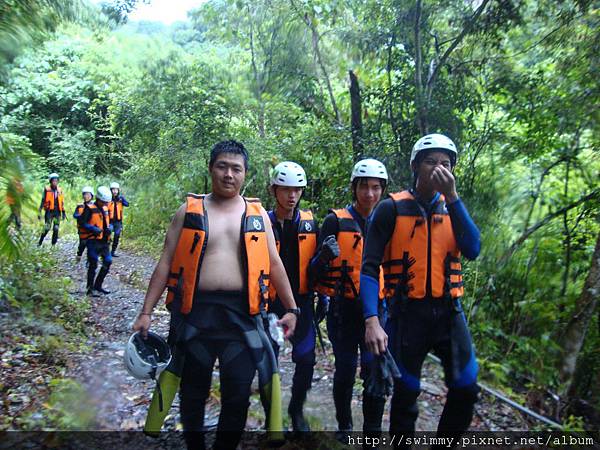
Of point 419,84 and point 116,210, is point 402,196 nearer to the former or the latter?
point 419,84

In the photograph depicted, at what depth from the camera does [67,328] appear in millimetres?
6316

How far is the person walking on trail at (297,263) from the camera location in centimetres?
378

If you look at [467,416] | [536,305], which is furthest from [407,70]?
[467,416]

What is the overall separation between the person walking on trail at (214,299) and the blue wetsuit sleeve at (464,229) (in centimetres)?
120

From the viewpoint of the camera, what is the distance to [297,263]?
12.6 ft

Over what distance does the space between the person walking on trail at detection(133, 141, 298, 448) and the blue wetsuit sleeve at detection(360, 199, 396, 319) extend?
25.3 inches

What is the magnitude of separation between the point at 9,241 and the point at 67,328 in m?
2.68

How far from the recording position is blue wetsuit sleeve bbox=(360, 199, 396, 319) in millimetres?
2896

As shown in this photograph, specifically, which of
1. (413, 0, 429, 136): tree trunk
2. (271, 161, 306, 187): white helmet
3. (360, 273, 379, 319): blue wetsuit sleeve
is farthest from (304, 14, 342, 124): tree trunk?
(360, 273, 379, 319): blue wetsuit sleeve

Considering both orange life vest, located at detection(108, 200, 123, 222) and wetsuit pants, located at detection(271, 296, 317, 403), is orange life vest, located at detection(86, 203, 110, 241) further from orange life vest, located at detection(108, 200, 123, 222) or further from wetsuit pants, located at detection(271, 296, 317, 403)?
wetsuit pants, located at detection(271, 296, 317, 403)

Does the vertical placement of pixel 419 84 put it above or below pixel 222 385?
above

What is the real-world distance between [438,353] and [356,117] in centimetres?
512

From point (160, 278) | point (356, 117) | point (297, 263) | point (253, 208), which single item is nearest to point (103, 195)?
point (356, 117)

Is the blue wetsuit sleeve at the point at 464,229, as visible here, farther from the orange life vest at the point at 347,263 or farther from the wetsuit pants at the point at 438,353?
the orange life vest at the point at 347,263
